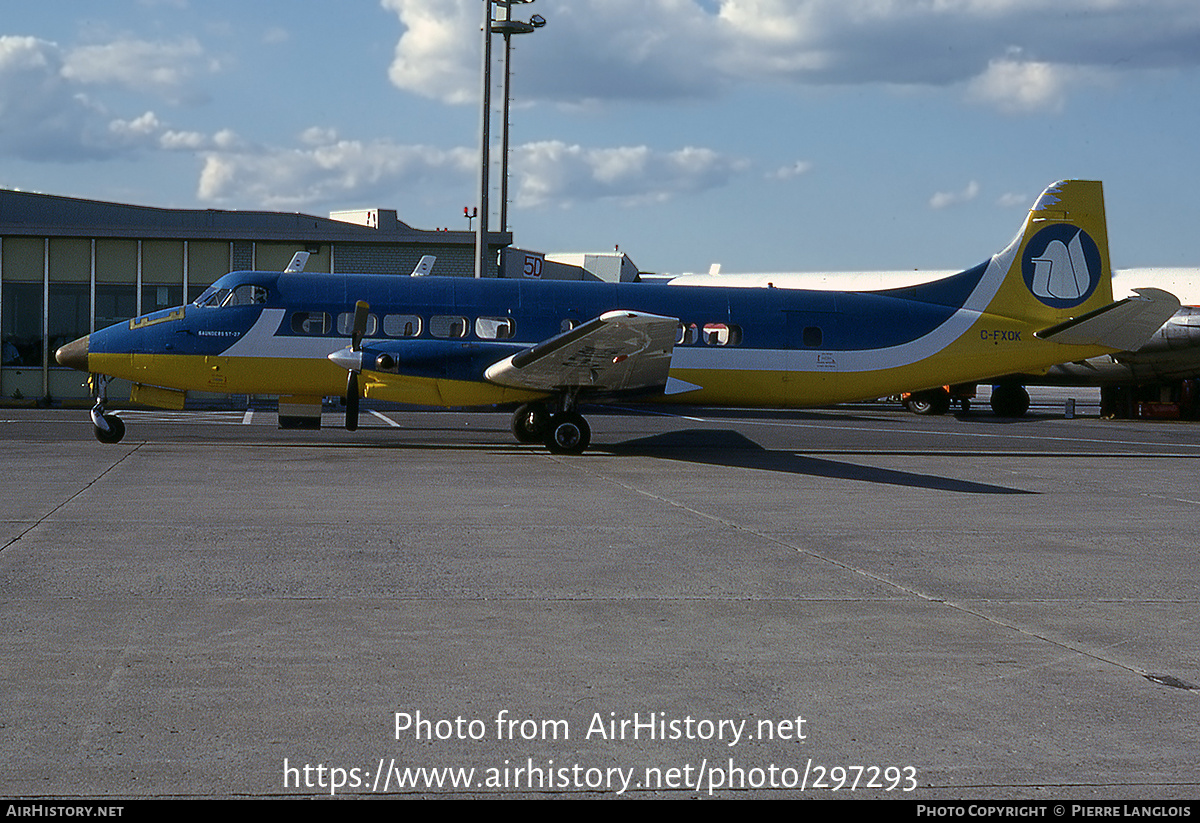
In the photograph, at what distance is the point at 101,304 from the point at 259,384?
20119 mm

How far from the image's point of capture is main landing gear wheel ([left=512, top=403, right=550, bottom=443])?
20625 mm

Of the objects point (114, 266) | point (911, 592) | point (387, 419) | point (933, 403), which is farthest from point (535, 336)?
point (114, 266)

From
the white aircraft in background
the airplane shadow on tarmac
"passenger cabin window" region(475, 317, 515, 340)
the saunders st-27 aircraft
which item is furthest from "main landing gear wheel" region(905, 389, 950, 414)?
"passenger cabin window" region(475, 317, 515, 340)

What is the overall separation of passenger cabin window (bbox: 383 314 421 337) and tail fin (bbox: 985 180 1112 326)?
38.1ft

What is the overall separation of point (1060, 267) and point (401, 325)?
44.7 feet

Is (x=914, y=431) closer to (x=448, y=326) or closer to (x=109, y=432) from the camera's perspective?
(x=448, y=326)

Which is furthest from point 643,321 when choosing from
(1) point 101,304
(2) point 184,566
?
(1) point 101,304

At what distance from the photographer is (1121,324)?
2152 centimetres

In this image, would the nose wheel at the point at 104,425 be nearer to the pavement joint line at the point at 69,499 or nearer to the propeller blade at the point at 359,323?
the pavement joint line at the point at 69,499

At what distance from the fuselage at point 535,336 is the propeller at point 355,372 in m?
0.20

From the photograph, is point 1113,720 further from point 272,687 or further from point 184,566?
point 184,566

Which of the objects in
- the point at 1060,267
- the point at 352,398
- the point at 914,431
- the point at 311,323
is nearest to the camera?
the point at 352,398

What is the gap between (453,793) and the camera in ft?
14.6

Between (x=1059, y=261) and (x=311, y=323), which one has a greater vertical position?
(x=1059, y=261)
